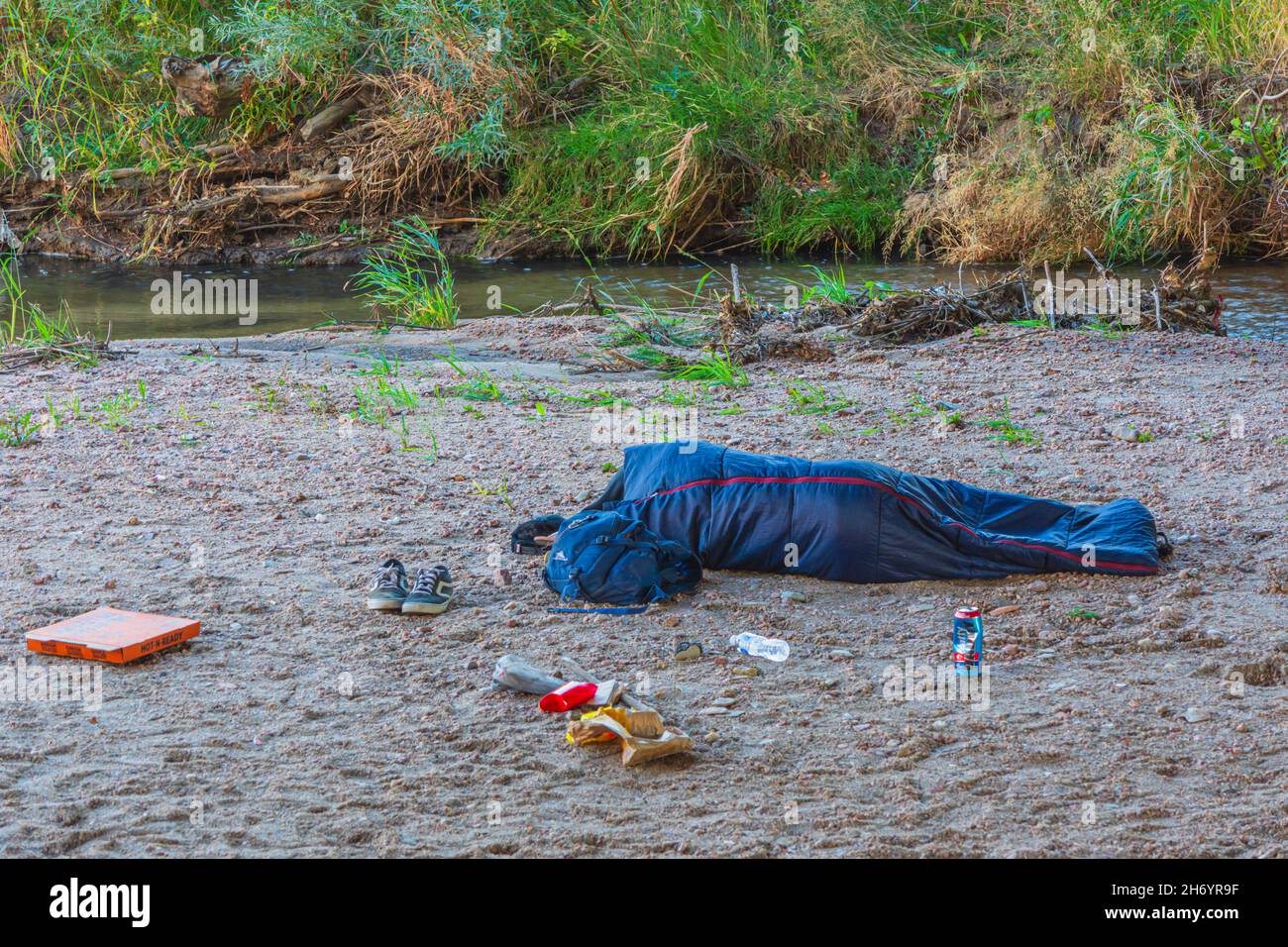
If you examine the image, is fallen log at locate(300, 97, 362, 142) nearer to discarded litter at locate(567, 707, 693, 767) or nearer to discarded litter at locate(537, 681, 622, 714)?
discarded litter at locate(537, 681, 622, 714)

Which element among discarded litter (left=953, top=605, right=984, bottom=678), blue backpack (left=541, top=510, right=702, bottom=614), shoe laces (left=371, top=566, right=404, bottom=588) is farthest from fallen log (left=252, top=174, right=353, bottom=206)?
discarded litter (left=953, top=605, right=984, bottom=678)

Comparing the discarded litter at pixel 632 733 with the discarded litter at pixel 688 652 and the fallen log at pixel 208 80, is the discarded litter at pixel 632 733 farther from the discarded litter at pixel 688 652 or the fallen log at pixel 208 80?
the fallen log at pixel 208 80

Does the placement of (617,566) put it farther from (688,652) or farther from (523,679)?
(523,679)

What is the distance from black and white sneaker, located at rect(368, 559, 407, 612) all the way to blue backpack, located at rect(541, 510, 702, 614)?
423mm

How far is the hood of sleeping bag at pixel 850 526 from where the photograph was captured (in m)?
3.72

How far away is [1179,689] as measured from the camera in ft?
9.77

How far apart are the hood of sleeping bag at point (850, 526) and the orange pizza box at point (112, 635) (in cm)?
135

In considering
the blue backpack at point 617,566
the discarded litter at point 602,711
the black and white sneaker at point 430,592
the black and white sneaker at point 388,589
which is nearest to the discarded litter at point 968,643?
A: the discarded litter at point 602,711

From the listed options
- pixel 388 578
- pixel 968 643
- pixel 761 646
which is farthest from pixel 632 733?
pixel 388 578
